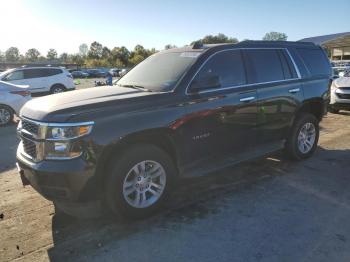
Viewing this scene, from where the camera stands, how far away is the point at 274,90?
5.70 meters

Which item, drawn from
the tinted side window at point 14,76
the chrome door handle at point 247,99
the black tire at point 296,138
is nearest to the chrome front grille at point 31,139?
the chrome door handle at point 247,99

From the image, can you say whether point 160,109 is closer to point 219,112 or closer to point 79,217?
point 219,112

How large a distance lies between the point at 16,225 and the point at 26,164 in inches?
30.7

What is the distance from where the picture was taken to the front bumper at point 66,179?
370 cm

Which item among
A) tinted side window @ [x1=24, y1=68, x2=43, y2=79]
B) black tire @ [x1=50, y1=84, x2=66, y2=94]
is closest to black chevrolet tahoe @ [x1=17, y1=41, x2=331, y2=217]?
tinted side window @ [x1=24, y1=68, x2=43, y2=79]

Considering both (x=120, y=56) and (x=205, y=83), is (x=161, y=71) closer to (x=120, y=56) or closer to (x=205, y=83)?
(x=205, y=83)

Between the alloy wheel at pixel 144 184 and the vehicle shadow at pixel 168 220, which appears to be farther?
the alloy wheel at pixel 144 184

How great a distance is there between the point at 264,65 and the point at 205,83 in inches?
56.0

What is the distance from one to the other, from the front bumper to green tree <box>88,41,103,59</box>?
122 meters

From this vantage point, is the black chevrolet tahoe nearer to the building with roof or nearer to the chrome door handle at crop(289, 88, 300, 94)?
the chrome door handle at crop(289, 88, 300, 94)

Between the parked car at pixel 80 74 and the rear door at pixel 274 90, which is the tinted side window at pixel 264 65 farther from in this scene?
the parked car at pixel 80 74

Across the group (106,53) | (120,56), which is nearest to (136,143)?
(120,56)

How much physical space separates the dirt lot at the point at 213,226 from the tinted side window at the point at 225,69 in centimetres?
146

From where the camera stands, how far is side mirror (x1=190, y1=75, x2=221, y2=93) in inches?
183
